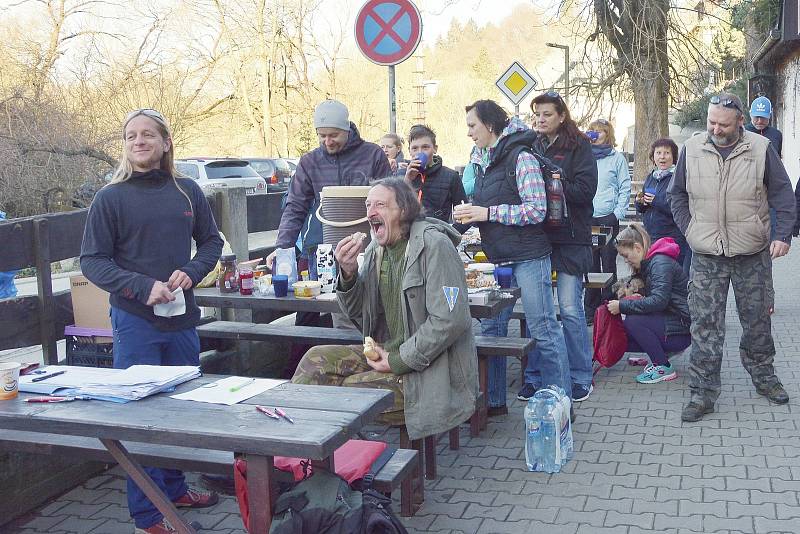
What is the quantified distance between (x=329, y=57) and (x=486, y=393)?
3215cm

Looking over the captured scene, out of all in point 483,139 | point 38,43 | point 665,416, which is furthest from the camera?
point 38,43

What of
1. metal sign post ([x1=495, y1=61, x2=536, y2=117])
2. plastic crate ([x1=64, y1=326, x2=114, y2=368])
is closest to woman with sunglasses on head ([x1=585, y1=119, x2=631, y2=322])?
metal sign post ([x1=495, y1=61, x2=536, y2=117])

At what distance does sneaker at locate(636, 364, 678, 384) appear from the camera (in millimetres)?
6621

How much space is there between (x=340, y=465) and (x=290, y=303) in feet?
5.86

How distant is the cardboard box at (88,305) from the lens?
198 inches

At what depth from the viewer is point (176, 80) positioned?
23094 millimetres

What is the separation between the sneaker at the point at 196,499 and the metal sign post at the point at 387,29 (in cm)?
371

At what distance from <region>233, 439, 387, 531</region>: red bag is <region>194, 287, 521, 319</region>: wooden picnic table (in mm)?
1354

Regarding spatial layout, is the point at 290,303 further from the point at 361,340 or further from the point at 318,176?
the point at 318,176

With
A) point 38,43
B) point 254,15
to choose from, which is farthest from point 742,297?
point 254,15

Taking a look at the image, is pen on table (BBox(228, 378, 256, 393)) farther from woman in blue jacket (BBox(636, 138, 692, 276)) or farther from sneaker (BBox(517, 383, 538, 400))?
woman in blue jacket (BBox(636, 138, 692, 276))

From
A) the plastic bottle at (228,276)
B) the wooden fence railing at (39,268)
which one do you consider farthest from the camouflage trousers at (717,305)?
the wooden fence railing at (39,268)

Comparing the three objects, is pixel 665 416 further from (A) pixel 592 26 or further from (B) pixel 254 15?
(B) pixel 254 15

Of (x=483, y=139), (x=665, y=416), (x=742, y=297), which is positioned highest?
(x=483, y=139)
